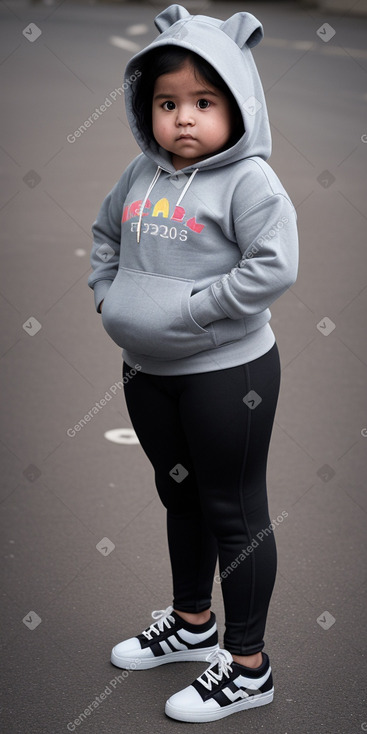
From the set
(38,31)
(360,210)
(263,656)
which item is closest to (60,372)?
(263,656)

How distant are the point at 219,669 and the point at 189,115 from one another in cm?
147

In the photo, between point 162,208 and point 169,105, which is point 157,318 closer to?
point 162,208

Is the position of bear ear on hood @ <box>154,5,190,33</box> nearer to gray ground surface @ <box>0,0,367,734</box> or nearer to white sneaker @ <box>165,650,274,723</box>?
white sneaker @ <box>165,650,274,723</box>

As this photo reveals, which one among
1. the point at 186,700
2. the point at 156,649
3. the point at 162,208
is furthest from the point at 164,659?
the point at 162,208

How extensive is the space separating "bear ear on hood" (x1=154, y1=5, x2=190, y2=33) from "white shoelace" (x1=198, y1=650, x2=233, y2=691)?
1.66 m

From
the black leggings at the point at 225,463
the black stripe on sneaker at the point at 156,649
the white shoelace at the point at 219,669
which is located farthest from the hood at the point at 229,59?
the black stripe on sneaker at the point at 156,649

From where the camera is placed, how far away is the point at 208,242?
2475 millimetres

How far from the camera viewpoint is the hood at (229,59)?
94.8 inches

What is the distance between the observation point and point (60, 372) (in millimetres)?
5223

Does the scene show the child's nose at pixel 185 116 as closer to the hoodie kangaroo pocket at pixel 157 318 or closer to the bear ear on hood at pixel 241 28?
the bear ear on hood at pixel 241 28

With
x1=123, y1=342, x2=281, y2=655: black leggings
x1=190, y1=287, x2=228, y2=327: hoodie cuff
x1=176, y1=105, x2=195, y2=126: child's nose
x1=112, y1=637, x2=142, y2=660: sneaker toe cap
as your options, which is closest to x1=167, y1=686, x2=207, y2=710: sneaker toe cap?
x1=123, y1=342, x2=281, y2=655: black leggings

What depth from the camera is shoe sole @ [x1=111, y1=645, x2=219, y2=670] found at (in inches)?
118

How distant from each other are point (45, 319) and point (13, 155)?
3.92m

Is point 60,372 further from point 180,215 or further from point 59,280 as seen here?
point 180,215
